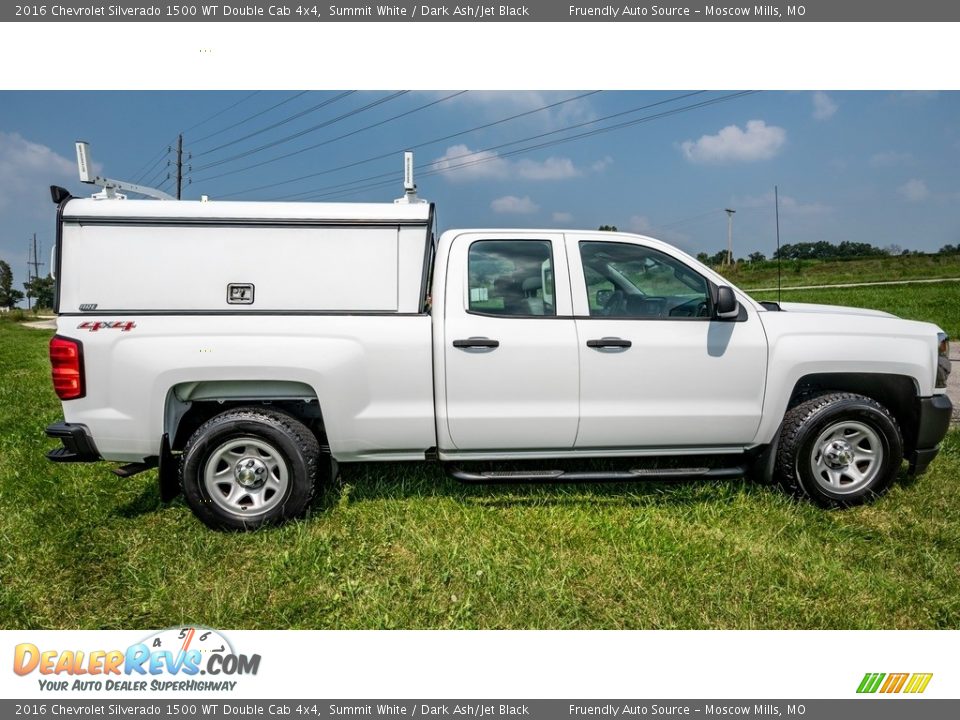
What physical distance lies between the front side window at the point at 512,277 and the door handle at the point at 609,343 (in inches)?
12.9

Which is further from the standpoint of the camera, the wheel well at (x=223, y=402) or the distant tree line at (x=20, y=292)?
the distant tree line at (x=20, y=292)

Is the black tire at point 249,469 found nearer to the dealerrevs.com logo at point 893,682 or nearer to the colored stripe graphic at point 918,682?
the dealerrevs.com logo at point 893,682

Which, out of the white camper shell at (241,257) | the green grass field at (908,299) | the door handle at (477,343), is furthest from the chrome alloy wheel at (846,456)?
the green grass field at (908,299)

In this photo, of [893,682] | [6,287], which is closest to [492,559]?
[893,682]

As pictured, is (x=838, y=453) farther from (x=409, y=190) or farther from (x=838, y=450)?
(x=409, y=190)

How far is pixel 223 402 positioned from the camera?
3.42 meters

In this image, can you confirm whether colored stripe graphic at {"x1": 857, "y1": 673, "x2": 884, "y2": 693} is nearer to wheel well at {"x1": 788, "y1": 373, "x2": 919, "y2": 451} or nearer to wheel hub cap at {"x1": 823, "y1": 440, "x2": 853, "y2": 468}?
wheel hub cap at {"x1": 823, "y1": 440, "x2": 853, "y2": 468}

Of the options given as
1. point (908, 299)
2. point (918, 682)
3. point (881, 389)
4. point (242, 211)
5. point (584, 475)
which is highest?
point (908, 299)

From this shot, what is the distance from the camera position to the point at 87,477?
419cm

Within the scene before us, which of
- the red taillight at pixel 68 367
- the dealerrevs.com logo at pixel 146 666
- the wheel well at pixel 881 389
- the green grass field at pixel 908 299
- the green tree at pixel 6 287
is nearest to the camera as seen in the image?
the dealerrevs.com logo at pixel 146 666

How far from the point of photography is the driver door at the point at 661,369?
336cm

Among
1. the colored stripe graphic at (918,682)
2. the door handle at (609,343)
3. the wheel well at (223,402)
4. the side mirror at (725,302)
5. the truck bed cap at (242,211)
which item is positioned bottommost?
the colored stripe graphic at (918,682)

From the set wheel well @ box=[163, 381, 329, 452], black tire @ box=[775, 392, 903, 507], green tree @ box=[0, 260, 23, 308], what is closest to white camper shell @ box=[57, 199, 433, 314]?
wheel well @ box=[163, 381, 329, 452]

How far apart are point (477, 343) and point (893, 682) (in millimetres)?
2665
